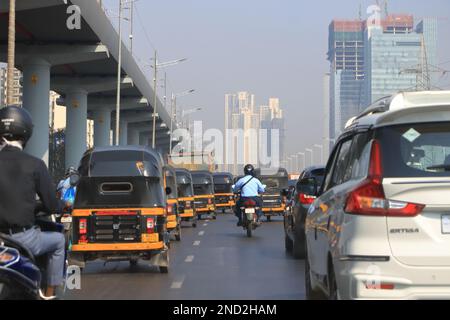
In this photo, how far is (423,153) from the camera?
6367 mm

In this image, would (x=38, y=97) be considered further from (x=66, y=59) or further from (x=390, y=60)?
(x=390, y=60)

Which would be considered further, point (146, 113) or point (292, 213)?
Answer: point (146, 113)

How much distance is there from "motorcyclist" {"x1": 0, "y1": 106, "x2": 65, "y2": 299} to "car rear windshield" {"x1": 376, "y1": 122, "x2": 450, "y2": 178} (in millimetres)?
2675

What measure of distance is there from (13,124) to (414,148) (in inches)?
125

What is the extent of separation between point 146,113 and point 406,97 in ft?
247

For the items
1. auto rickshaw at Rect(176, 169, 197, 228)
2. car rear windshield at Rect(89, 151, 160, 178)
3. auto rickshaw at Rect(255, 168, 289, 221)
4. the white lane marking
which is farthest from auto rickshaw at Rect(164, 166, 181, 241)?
auto rickshaw at Rect(255, 168, 289, 221)

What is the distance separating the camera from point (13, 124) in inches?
254

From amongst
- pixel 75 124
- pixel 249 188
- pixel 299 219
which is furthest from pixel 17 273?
pixel 75 124

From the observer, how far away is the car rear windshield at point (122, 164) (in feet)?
49.5

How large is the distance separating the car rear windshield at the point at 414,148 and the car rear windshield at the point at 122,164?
9.12 meters

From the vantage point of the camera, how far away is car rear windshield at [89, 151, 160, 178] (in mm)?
15094

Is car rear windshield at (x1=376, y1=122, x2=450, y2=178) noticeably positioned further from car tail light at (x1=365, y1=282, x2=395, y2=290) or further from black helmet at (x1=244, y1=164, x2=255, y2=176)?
black helmet at (x1=244, y1=164, x2=255, y2=176)
